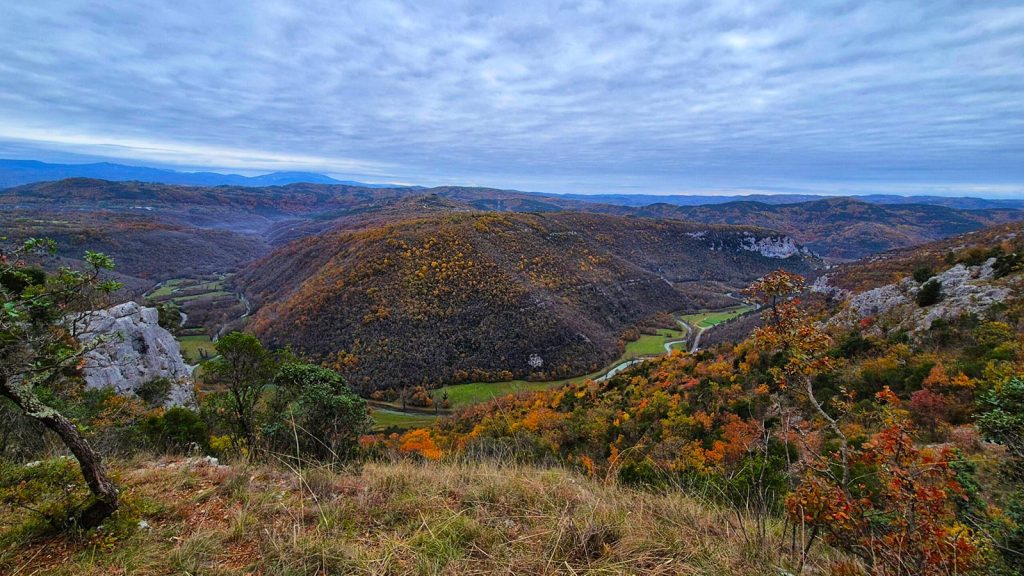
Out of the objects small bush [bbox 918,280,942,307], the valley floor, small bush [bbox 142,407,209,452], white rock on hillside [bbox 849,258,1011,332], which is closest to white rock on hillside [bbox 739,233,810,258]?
the valley floor

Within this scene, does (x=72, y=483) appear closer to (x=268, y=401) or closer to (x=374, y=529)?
(x=374, y=529)

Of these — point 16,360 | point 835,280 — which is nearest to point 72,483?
point 16,360

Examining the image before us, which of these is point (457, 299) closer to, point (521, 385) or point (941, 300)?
point (521, 385)

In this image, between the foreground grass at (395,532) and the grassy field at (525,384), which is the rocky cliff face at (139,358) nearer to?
the foreground grass at (395,532)

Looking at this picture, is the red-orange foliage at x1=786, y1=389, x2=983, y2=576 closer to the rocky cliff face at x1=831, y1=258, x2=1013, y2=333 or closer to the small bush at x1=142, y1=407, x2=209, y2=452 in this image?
the small bush at x1=142, y1=407, x2=209, y2=452

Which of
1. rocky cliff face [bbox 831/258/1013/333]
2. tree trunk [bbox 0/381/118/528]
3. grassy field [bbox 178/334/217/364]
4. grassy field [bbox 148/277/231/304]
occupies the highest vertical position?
tree trunk [bbox 0/381/118/528]
